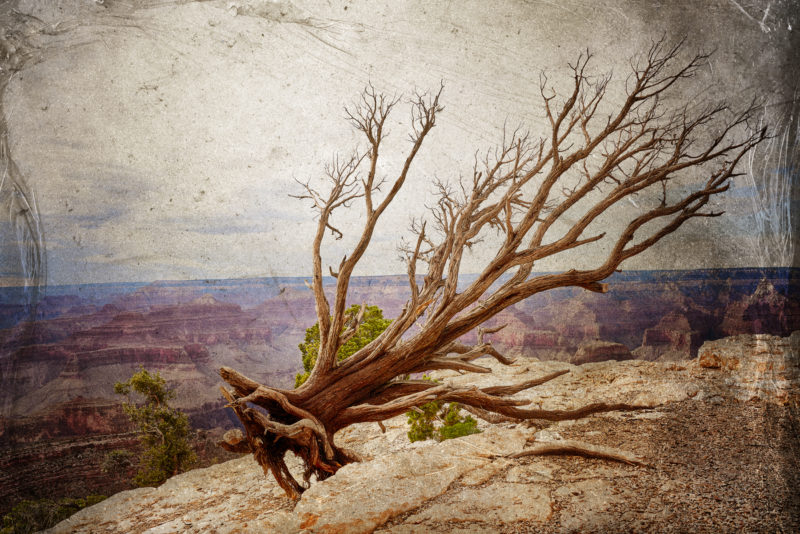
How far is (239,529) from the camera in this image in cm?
285

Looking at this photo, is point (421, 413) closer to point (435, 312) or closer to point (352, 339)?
point (435, 312)

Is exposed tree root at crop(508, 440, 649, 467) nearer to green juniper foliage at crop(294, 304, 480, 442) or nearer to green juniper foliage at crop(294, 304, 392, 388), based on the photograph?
green juniper foliage at crop(294, 304, 480, 442)

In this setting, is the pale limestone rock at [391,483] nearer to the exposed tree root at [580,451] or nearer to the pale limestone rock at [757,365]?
the exposed tree root at [580,451]

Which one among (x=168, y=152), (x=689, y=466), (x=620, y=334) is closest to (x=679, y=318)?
(x=620, y=334)

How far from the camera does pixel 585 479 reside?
2754mm

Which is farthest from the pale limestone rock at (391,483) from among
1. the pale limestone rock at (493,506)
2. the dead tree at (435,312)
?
the dead tree at (435,312)

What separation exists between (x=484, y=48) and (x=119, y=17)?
3.52 metres

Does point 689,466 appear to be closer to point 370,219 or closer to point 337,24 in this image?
point 370,219

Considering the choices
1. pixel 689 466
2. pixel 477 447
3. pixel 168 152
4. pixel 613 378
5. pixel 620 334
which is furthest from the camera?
pixel 620 334

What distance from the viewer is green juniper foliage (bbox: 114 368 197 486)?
4.09m

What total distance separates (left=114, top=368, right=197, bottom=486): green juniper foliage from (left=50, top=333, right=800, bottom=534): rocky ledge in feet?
0.85

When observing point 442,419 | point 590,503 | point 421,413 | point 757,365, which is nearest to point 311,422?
point 421,413

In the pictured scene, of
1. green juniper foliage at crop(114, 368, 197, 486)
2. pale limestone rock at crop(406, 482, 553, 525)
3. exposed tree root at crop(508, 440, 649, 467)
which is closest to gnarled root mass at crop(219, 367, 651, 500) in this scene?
exposed tree root at crop(508, 440, 649, 467)

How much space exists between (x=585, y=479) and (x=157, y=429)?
3696 millimetres
